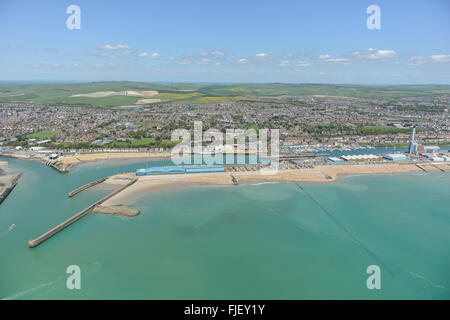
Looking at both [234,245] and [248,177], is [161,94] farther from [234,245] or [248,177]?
[234,245]

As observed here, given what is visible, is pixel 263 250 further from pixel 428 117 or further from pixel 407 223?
pixel 428 117

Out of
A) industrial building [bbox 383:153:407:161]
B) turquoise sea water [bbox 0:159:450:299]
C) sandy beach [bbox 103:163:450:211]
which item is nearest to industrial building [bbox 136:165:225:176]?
sandy beach [bbox 103:163:450:211]

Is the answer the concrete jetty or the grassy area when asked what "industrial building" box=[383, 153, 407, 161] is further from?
the grassy area

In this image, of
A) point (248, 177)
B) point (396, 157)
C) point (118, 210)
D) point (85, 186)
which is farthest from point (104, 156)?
point (396, 157)

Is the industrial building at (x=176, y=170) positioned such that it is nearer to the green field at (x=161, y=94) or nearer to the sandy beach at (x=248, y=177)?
the sandy beach at (x=248, y=177)

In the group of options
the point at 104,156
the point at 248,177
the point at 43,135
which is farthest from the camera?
the point at 43,135

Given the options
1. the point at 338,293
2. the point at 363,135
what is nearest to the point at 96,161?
the point at 338,293

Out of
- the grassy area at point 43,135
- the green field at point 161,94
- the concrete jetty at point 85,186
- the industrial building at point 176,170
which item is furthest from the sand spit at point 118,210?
the green field at point 161,94
